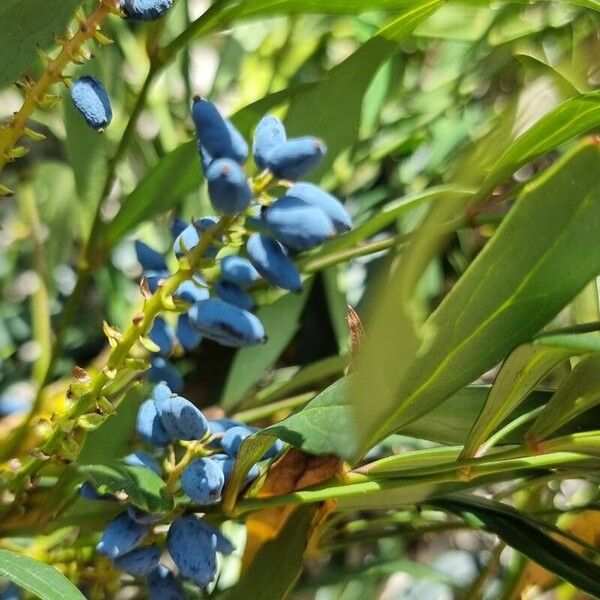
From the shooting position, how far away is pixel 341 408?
405mm

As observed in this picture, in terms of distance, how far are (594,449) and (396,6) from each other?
0.26 meters

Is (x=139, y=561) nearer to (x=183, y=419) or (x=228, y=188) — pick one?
(x=183, y=419)

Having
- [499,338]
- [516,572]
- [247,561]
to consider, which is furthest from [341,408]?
[516,572]

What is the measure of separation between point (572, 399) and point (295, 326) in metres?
0.33

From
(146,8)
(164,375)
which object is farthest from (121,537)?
(146,8)

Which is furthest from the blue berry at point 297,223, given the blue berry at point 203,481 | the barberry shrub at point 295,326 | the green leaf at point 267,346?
the green leaf at point 267,346

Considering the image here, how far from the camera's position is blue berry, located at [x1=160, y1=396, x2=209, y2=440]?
0.45 metres

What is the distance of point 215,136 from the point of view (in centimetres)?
41

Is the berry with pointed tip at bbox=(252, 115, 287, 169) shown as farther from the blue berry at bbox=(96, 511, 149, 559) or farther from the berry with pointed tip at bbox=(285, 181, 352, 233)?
the blue berry at bbox=(96, 511, 149, 559)

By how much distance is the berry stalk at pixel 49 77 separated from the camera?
0.42 metres

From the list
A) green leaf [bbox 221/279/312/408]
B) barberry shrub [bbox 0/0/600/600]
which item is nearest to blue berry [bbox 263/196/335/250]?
barberry shrub [bbox 0/0/600/600]

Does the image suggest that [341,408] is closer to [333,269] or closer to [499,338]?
[499,338]

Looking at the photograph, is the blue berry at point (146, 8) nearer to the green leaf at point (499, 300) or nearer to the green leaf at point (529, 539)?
the green leaf at point (499, 300)

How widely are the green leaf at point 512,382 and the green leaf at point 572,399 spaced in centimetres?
2
